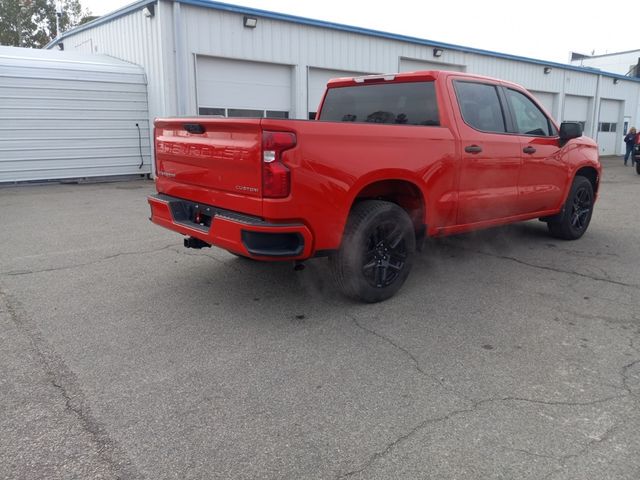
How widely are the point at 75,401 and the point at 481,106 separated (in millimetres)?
4435

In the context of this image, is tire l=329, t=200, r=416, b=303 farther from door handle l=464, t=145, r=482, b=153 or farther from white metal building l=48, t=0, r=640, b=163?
white metal building l=48, t=0, r=640, b=163

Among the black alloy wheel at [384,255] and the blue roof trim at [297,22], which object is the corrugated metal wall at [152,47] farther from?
the black alloy wheel at [384,255]

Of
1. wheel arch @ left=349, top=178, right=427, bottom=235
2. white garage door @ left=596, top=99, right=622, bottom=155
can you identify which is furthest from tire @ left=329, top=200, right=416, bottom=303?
white garage door @ left=596, top=99, right=622, bottom=155

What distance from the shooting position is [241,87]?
45.0ft

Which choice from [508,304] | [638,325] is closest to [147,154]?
[508,304]

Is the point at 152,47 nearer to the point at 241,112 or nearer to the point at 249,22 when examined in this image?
the point at 249,22

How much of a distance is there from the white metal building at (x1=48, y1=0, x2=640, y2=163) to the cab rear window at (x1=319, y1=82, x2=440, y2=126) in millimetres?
7925

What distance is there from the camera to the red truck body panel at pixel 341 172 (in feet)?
11.9

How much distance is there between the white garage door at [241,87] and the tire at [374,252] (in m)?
9.94

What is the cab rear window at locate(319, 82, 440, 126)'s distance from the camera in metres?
4.93

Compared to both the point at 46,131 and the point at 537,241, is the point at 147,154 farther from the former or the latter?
the point at 537,241

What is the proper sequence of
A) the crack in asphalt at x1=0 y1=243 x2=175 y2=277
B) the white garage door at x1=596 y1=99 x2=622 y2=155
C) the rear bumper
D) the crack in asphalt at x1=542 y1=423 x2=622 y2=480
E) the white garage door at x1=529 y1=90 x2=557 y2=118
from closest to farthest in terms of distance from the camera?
the crack in asphalt at x1=542 y1=423 x2=622 y2=480, the rear bumper, the crack in asphalt at x1=0 y1=243 x2=175 y2=277, the white garage door at x1=529 y1=90 x2=557 y2=118, the white garage door at x1=596 y1=99 x2=622 y2=155

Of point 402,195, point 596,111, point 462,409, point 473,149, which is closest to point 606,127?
point 596,111

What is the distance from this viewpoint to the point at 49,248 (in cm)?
629
